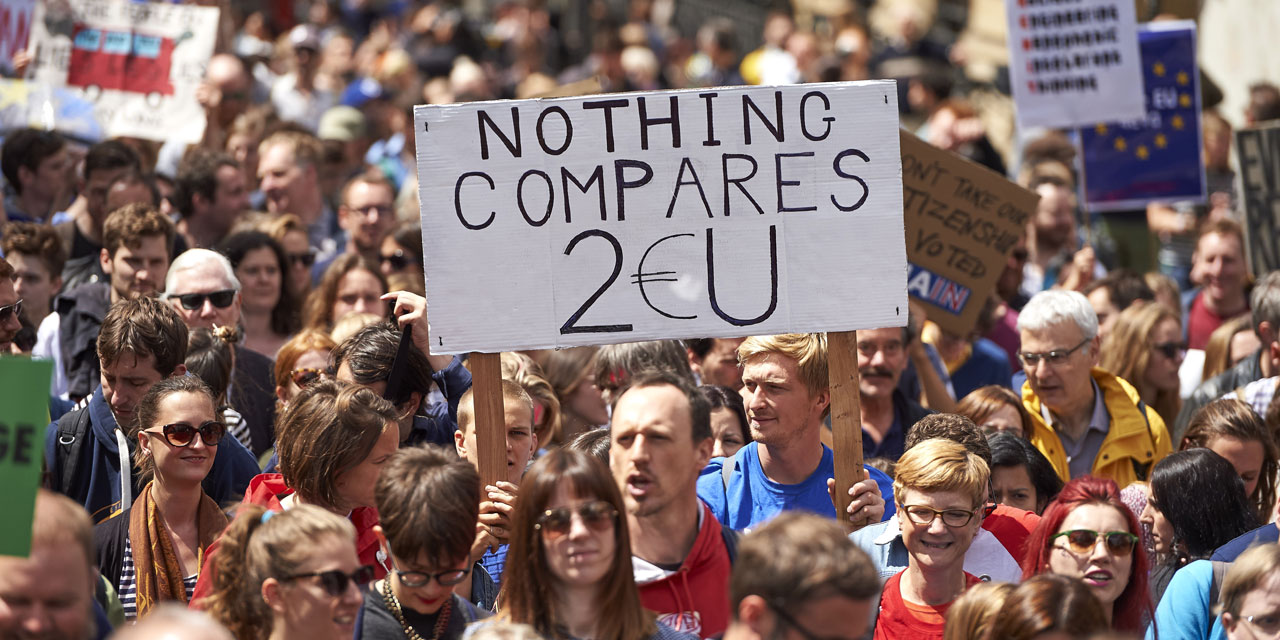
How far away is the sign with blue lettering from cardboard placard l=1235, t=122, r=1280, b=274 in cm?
147

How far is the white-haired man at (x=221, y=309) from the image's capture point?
273 inches

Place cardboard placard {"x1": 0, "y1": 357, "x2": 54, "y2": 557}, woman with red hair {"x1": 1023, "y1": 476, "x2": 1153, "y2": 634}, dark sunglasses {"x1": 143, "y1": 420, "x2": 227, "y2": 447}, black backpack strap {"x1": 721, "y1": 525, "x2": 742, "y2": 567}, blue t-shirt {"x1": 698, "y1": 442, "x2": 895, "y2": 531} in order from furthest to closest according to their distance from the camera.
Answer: blue t-shirt {"x1": 698, "y1": 442, "x2": 895, "y2": 531}
dark sunglasses {"x1": 143, "y1": 420, "x2": 227, "y2": 447}
woman with red hair {"x1": 1023, "y1": 476, "x2": 1153, "y2": 634}
black backpack strap {"x1": 721, "y1": 525, "x2": 742, "y2": 567}
cardboard placard {"x1": 0, "y1": 357, "x2": 54, "y2": 557}

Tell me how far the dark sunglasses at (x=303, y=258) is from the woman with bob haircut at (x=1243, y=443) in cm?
471

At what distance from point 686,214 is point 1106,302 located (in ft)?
15.6

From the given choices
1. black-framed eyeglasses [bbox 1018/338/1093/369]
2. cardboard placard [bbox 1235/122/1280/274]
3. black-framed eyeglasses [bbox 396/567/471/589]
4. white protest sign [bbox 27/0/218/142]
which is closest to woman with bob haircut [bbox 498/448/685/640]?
black-framed eyeglasses [bbox 396/567/471/589]

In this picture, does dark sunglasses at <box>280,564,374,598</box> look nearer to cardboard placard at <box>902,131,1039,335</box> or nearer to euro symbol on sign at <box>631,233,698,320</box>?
euro symbol on sign at <box>631,233,698,320</box>

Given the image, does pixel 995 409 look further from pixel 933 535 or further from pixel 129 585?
pixel 129 585

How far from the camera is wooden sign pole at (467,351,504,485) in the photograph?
4.98m

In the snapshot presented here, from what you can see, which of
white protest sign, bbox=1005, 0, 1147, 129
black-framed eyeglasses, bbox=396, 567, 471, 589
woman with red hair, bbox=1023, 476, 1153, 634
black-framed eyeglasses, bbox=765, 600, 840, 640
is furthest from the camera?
white protest sign, bbox=1005, 0, 1147, 129

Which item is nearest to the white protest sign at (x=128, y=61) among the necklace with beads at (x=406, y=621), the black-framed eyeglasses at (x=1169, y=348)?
the black-framed eyeglasses at (x=1169, y=348)

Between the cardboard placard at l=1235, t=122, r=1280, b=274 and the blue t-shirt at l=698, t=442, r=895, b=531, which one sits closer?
the blue t-shirt at l=698, t=442, r=895, b=531

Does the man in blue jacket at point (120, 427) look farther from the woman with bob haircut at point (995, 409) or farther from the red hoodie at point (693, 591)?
the woman with bob haircut at point (995, 409)

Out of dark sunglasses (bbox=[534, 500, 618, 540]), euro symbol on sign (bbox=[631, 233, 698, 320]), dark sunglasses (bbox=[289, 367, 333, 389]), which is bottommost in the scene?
dark sunglasses (bbox=[534, 500, 618, 540])

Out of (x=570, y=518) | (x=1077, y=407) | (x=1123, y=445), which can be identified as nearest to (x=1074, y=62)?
(x=1077, y=407)
